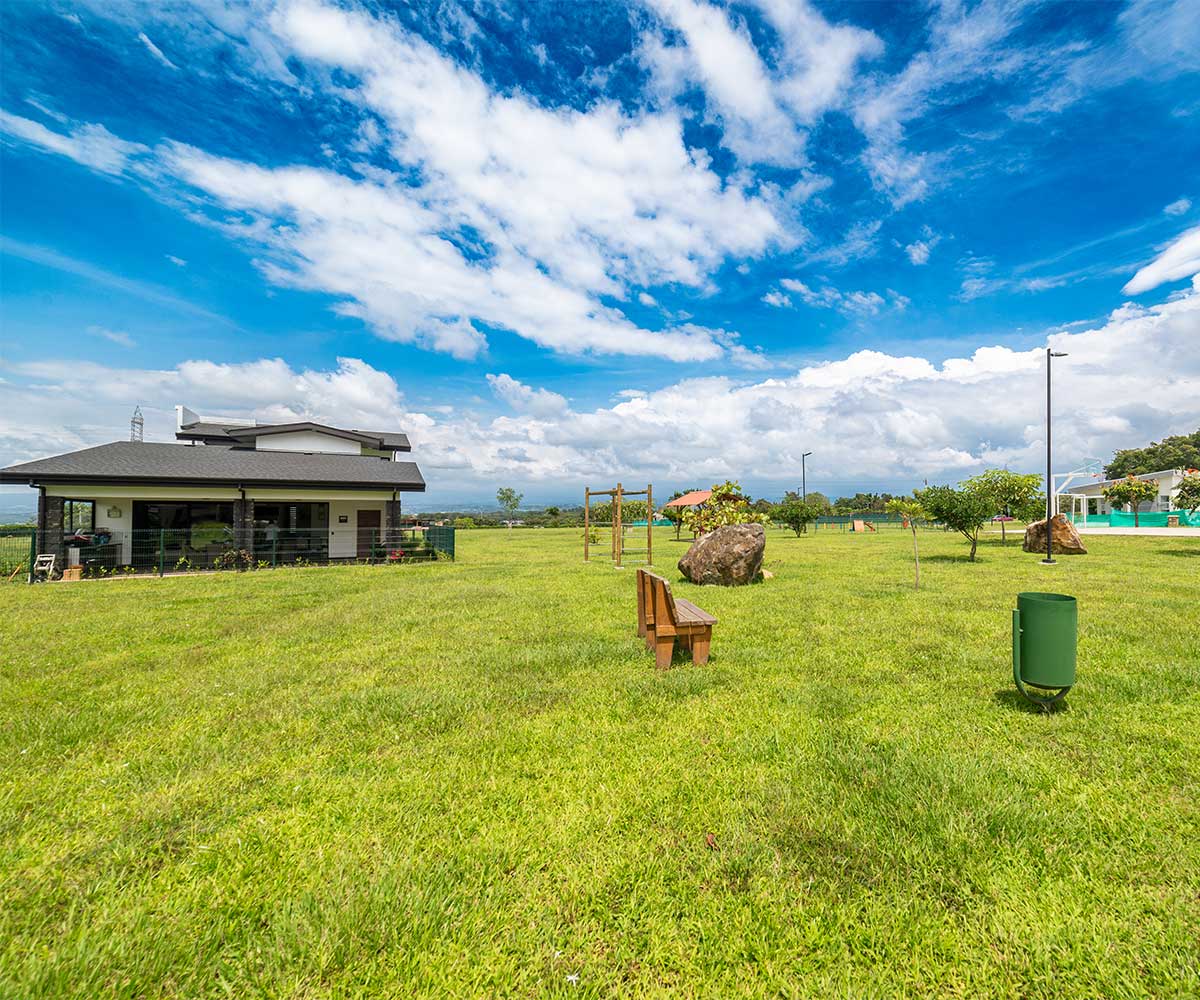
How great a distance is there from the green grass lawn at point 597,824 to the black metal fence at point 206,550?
12.0m

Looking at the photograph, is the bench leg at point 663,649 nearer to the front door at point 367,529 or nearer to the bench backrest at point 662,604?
the bench backrest at point 662,604

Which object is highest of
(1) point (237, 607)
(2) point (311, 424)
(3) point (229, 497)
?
(2) point (311, 424)

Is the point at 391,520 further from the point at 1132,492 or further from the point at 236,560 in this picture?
the point at 1132,492

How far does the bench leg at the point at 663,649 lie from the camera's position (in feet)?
20.4

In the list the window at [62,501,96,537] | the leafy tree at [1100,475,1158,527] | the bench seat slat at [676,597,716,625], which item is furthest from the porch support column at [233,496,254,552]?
the leafy tree at [1100,475,1158,527]

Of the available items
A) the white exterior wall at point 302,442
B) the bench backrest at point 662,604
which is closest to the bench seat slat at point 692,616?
the bench backrest at point 662,604

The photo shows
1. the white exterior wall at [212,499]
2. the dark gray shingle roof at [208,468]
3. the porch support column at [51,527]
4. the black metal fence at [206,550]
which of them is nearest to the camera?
the porch support column at [51,527]

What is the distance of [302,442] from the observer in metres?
24.8

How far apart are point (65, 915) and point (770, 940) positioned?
11.1 feet

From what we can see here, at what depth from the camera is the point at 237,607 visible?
10438 mm

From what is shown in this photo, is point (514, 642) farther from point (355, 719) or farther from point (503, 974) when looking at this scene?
point (503, 974)

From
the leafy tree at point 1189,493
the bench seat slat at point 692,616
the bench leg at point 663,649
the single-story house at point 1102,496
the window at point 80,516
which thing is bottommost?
the bench leg at point 663,649

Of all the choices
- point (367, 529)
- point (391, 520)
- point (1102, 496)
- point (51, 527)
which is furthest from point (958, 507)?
point (1102, 496)

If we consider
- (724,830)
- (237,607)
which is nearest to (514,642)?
(724,830)
